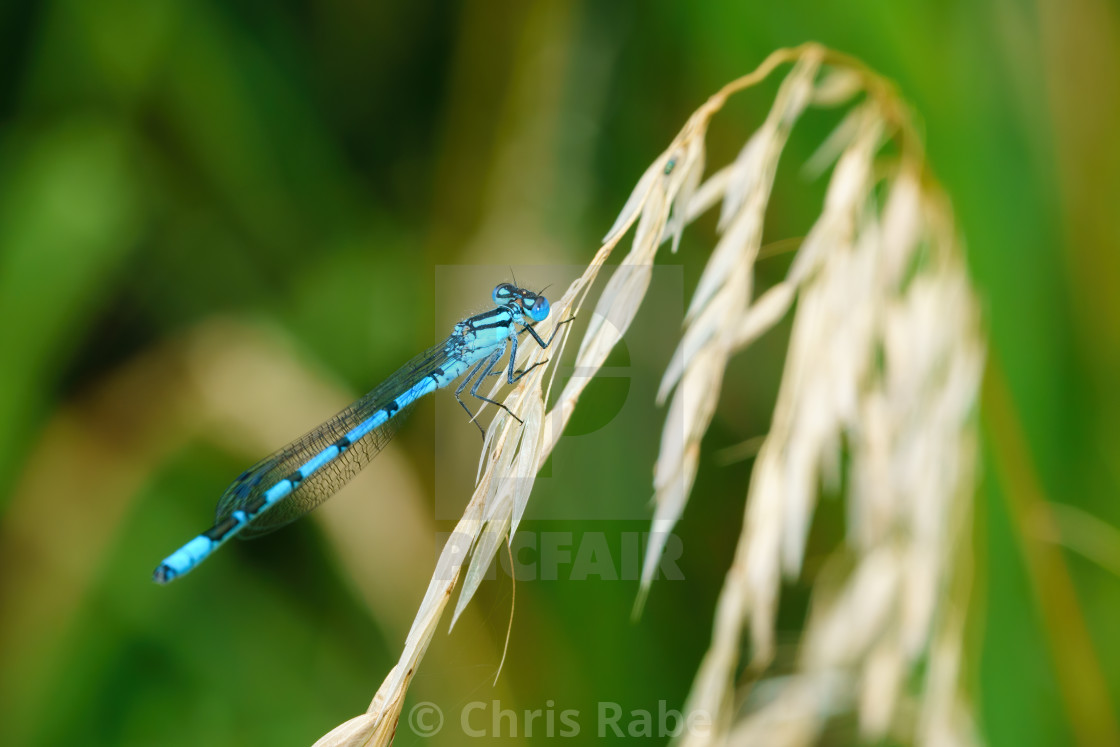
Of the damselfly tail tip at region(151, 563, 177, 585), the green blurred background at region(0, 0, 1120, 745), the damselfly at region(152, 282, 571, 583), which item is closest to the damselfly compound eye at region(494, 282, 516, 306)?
the damselfly at region(152, 282, 571, 583)

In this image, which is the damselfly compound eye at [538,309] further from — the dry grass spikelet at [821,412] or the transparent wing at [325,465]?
the dry grass spikelet at [821,412]

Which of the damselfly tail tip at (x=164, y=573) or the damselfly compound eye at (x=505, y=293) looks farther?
the damselfly compound eye at (x=505, y=293)

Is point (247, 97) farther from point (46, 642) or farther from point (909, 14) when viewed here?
point (909, 14)

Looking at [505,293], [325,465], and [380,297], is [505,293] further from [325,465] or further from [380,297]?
[380,297]

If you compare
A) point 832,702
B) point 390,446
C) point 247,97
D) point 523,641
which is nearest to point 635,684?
point 523,641

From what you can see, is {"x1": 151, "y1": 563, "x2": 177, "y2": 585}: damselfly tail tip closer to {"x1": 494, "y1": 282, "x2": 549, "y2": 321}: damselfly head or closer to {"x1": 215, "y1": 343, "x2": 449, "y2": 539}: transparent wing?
{"x1": 215, "y1": 343, "x2": 449, "y2": 539}: transparent wing

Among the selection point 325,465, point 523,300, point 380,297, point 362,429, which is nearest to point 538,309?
point 523,300

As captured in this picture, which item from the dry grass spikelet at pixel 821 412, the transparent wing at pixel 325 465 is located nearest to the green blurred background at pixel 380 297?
the transparent wing at pixel 325 465
